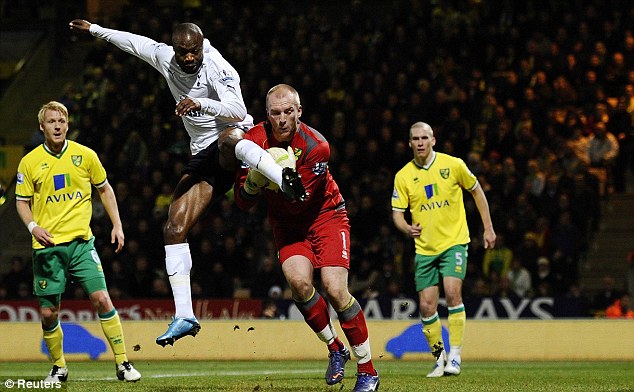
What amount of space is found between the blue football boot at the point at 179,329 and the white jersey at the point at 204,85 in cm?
151

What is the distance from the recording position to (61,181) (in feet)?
32.7

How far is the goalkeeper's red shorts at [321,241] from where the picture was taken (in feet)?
27.9

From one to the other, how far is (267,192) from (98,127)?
13180 millimetres

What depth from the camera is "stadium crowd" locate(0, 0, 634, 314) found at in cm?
1677

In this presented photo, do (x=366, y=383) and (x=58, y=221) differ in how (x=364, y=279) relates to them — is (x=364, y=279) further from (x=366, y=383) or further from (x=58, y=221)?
(x=366, y=383)

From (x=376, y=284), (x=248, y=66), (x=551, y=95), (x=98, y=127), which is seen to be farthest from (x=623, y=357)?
(x=98, y=127)

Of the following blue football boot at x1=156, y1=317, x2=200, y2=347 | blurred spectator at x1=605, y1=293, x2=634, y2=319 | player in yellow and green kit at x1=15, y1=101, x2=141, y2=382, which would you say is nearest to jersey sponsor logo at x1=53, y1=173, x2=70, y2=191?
player in yellow and green kit at x1=15, y1=101, x2=141, y2=382

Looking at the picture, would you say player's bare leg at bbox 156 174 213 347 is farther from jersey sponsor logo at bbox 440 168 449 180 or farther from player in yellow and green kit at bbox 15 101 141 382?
jersey sponsor logo at bbox 440 168 449 180

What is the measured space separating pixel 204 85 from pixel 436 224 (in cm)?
331

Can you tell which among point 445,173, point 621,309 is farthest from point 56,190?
point 621,309

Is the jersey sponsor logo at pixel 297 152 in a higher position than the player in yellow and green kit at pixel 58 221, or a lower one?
higher

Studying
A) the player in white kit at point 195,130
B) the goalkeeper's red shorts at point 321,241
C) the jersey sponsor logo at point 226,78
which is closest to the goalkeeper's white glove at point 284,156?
the player in white kit at point 195,130

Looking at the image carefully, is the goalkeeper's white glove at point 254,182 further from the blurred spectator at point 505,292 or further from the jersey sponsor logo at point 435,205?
the blurred spectator at point 505,292

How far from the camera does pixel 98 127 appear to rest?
69.3 feet
